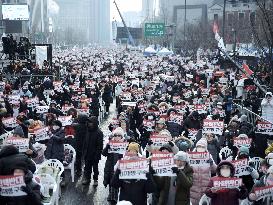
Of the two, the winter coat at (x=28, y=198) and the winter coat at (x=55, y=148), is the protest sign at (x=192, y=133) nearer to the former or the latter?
the winter coat at (x=55, y=148)

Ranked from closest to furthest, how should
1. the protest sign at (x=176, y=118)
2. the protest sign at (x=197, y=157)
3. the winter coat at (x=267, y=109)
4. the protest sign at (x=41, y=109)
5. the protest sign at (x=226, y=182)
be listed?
the protest sign at (x=226, y=182)
the protest sign at (x=197, y=157)
the protest sign at (x=176, y=118)
the winter coat at (x=267, y=109)
the protest sign at (x=41, y=109)

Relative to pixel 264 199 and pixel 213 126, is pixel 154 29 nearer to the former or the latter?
pixel 213 126

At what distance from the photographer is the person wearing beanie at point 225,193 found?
7.28m

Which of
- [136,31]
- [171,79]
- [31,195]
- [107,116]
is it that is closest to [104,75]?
[171,79]

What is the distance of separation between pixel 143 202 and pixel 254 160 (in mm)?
3613

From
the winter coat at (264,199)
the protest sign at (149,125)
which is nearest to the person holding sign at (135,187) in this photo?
the winter coat at (264,199)

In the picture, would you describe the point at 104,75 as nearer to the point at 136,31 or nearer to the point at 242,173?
the point at 242,173

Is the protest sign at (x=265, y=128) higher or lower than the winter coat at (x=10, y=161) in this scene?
lower

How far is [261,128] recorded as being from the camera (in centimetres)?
1216

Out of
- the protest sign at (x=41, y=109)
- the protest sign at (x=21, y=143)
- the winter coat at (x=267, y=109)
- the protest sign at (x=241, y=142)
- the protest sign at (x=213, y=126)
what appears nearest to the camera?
the protest sign at (x=21, y=143)

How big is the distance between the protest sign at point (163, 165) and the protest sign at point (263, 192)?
1.16 m

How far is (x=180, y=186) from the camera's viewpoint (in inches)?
303

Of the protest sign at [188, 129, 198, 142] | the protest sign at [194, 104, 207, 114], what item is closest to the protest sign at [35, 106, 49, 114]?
the protest sign at [194, 104, 207, 114]

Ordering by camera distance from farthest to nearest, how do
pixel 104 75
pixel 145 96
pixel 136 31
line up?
1. pixel 136 31
2. pixel 104 75
3. pixel 145 96
